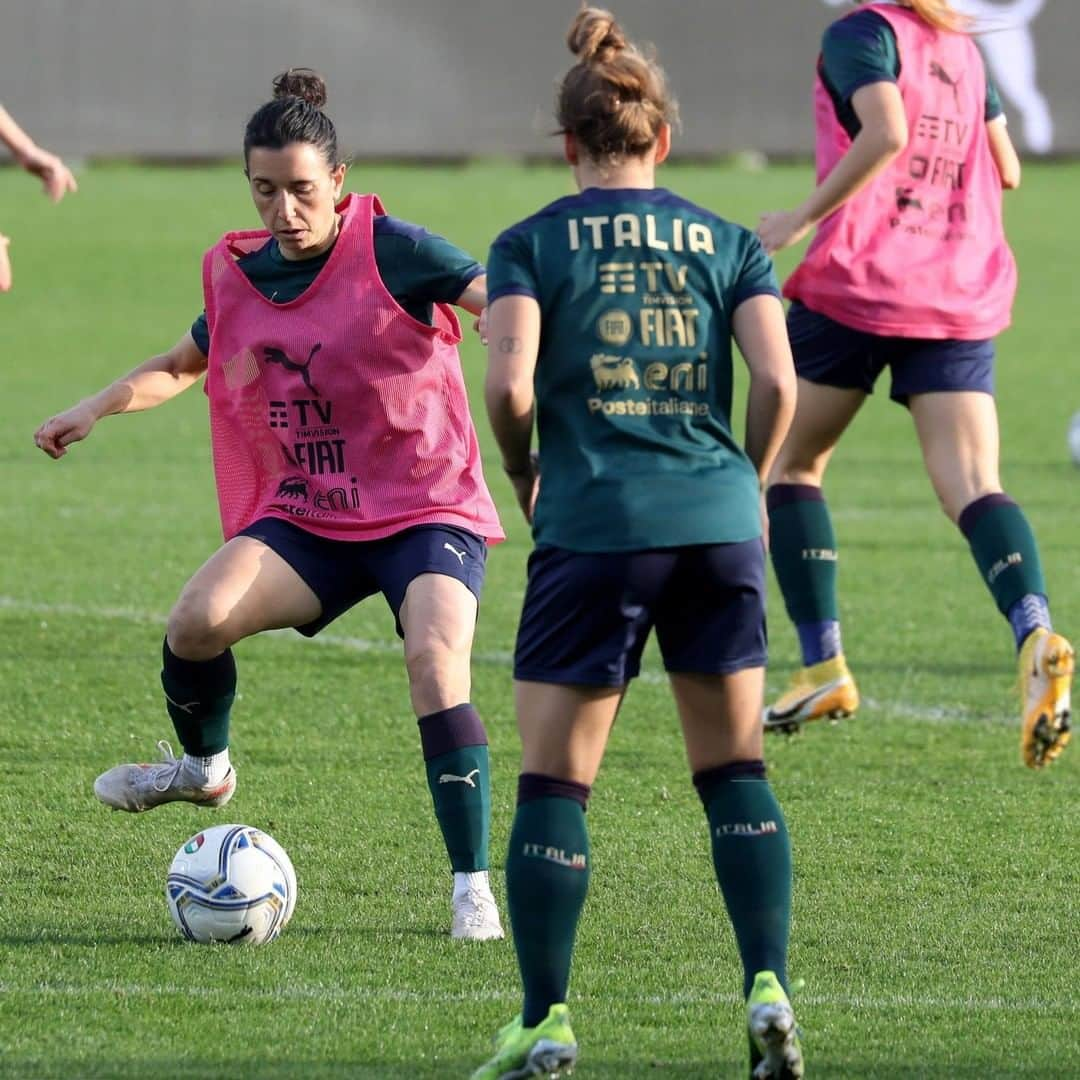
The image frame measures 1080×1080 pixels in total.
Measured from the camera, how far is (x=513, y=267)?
3709 mm

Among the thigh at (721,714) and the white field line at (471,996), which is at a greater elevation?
the thigh at (721,714)

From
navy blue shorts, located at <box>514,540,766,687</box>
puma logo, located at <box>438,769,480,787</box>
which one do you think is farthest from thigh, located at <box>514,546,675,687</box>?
puma logo, located at <box>438,769,480,787</box>

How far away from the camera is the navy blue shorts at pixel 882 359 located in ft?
19.1

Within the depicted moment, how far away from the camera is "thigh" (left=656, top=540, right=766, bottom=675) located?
12.3 ft

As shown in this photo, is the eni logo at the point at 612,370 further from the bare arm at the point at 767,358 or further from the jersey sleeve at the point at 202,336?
the jersey sleeve at the point at 202,336

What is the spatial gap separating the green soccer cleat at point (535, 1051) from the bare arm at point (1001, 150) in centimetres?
327

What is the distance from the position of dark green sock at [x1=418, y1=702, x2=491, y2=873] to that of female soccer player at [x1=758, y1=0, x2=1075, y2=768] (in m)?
1.49

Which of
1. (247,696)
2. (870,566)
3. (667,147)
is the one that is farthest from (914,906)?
(870,566)

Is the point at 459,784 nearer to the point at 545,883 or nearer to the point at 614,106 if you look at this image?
the point at 545,883

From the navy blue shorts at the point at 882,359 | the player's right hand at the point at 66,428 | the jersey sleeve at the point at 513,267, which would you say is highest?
the jersey sleeve at the point at 513,267

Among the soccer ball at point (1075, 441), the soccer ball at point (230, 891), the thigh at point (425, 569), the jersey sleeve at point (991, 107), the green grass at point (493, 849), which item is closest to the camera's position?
the green grass at point (493, 849)

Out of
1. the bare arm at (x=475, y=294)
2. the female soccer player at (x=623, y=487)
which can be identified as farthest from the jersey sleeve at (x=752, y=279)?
the bare arm at (x=475, y=294)

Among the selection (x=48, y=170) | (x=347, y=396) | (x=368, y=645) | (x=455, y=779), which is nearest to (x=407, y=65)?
(x=368, y=645)

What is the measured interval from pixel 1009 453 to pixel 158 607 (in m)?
6.95
